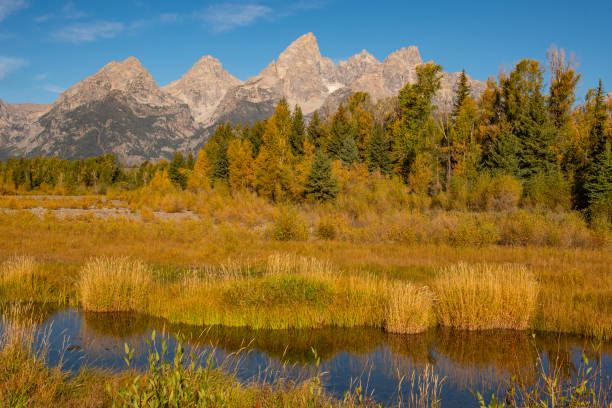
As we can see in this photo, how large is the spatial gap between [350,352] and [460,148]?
40122 mm

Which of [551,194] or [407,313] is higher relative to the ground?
[551,194]

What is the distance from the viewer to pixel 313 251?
65.6 ft

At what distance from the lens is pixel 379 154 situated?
49000 mm

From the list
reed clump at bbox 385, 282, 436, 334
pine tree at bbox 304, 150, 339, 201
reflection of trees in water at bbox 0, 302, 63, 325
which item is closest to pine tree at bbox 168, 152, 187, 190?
pine tree at bbox 304, 150, 339, 201

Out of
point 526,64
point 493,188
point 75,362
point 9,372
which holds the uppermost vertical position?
point 526,64

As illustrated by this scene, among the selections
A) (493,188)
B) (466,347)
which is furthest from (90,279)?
(493,188)

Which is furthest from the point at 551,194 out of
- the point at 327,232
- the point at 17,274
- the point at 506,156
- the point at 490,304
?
the point at 17,274

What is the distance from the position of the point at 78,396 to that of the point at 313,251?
1465 centimetres

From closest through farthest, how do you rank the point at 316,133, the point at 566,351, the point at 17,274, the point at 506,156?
the point at 566,351, the point at 17,274, the point at 506,156, the point at 316,133

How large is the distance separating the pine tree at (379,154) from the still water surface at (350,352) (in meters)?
39.7

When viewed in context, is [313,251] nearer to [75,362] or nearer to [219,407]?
[75,362]

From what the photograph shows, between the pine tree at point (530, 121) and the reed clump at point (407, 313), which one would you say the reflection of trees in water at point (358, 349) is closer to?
the reed clump at point (407, 313)

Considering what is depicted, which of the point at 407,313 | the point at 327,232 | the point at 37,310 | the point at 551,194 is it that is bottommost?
the point at 37,310

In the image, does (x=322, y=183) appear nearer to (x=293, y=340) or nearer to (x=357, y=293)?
(x=357, y=293)
